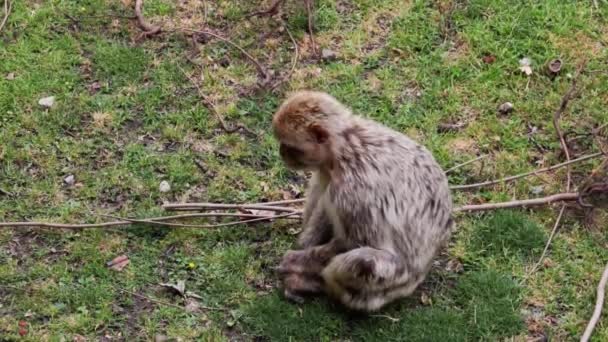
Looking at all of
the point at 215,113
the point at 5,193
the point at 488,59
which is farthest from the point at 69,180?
the point at 488,59

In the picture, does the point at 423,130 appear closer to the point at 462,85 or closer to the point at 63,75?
the point at 462,85

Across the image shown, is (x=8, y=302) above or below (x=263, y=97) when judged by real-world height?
below

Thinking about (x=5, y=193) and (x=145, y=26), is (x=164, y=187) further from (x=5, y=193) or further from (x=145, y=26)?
(x=145, y=26)

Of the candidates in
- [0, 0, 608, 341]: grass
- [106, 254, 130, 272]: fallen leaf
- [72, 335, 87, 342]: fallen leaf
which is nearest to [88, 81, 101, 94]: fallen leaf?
[0, 0, 608, 341]: grass

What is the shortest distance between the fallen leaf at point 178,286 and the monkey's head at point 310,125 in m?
1.16

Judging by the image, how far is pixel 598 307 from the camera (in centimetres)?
530

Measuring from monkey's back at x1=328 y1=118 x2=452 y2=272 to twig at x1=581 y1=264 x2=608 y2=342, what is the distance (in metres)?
1.07

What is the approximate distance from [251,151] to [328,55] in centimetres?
127

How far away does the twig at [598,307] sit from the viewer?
5176 mm

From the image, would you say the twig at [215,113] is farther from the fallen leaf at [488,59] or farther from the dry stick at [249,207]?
the fallen leaf at [488,59]

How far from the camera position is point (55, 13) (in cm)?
748

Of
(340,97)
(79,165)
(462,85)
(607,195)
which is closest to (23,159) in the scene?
(79,165)

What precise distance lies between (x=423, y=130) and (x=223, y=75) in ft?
5.69

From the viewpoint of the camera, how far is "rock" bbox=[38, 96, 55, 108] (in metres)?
6.73
